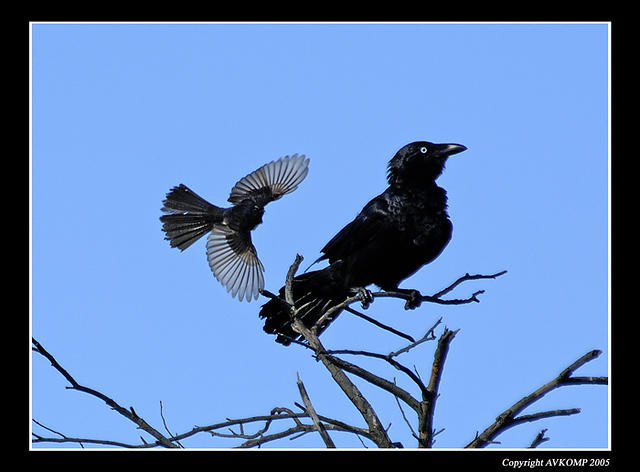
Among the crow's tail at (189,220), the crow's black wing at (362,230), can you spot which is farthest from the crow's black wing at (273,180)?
the crow's black wing at (362,230)

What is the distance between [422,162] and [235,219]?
1.66 metres

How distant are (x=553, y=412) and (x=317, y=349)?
1235 millimetres

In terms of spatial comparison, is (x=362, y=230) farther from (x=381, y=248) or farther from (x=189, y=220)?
(x=189, y=220)

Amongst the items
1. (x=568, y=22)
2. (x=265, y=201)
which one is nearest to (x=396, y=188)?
(x=265, y=201)

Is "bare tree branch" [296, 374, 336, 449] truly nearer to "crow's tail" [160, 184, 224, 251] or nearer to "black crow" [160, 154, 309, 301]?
"black crow" [160, 154, 309, 301]

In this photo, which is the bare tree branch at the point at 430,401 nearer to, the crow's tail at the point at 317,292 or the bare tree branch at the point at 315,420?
the bare tree branch at the point at 315,420

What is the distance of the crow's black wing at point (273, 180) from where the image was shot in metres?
6.96

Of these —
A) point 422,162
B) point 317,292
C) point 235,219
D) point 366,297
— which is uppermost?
point 422,162

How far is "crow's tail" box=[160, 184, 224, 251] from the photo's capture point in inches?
270

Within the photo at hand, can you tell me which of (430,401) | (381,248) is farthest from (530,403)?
(381,248)

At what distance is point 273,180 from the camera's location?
23.0 ft

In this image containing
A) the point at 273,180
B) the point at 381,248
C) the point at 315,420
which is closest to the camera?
the point at 315,420

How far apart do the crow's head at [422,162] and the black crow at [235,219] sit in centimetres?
95

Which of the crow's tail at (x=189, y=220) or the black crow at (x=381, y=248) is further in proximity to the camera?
the crow's tail at (x=189, y=220)
